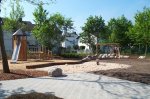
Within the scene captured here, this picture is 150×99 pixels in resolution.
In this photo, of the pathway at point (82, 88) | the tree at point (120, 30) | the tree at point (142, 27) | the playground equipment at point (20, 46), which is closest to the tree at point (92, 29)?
the tree at point (120, 30)

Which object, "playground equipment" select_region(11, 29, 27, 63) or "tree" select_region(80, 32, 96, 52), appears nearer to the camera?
"playground equipment" select_region(11, 29, 27, 63)

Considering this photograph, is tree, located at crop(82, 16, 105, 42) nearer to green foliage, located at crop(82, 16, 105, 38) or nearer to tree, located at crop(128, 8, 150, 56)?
green foliage, located at crop(82, 16, 105, 38)

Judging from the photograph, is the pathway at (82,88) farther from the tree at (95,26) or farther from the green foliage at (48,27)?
the tree at (95,26)

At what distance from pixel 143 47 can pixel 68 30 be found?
1554cm

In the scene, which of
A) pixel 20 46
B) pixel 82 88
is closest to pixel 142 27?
pixel 20 46

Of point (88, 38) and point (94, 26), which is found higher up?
point (94, 26)

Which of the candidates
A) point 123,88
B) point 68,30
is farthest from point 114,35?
point 123,88

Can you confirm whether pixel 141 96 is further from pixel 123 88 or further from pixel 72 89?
pixel 72 89

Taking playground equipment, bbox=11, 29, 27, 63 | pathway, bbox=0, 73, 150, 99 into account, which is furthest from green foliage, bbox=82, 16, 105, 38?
pathway, bbox=0, 73, 150, 99

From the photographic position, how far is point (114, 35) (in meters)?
63.7

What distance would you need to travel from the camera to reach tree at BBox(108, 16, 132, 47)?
62.8 m

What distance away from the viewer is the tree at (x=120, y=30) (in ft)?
206

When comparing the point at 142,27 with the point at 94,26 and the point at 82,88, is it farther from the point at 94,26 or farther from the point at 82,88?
the point at 82,88

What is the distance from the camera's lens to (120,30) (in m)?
64.4
